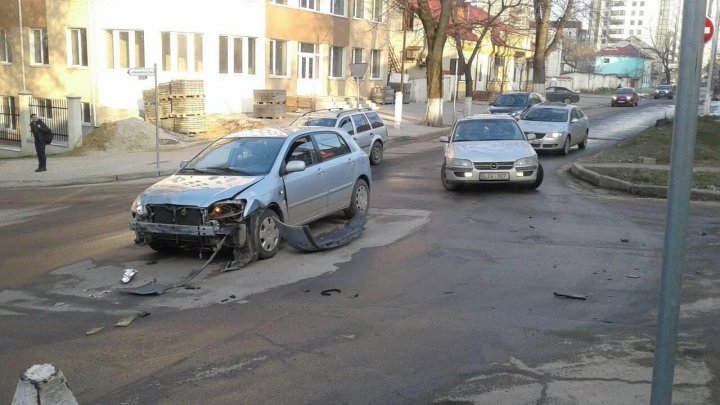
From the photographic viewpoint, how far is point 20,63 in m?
32.8

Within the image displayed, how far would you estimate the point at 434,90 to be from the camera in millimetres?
32094

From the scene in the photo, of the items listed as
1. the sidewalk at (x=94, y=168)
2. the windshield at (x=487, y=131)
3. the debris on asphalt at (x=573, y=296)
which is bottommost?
the sidewalk at (x=94, y=168)

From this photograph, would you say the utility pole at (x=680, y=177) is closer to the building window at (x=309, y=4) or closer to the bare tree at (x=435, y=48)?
the bare tree at (x=435, y=48)

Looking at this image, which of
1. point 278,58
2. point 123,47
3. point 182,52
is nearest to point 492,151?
point 182,52

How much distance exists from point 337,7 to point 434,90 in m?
11.5

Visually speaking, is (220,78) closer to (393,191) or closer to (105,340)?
(393,191)

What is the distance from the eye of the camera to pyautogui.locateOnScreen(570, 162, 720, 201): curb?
517 inches

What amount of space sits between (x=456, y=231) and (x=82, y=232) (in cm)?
586

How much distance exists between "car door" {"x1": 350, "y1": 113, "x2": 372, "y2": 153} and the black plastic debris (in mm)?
8706

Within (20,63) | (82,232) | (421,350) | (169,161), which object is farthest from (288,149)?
(20,63)

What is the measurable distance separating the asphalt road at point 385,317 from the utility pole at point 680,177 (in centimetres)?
191

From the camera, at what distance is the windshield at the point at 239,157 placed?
30.0 feet

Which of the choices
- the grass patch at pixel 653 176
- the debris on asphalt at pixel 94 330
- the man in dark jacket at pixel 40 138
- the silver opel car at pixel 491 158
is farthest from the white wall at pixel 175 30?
the debris on asphalt at pixel 94 330

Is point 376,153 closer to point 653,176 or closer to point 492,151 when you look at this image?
point 492,151
